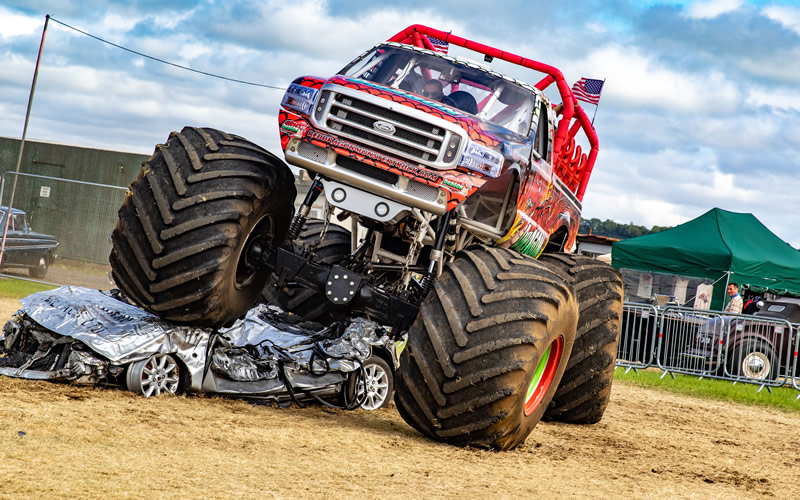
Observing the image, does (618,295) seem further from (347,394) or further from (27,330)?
(27,330)

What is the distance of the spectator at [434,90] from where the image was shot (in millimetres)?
8320

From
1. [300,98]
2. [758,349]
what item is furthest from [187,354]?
[758,349]

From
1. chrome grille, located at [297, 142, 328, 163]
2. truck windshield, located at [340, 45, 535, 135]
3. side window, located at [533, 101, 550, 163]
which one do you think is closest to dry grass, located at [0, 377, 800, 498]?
chrome grille, located at [297, 142, 328, 163]

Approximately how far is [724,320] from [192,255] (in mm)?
12870

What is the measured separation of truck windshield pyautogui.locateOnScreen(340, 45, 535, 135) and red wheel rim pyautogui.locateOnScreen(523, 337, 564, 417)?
83.2 inches

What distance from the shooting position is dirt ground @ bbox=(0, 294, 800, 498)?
4.60 meters

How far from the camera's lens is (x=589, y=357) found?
936cm

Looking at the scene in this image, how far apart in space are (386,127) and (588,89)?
6.48 m

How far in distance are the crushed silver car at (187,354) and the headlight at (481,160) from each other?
2.11 meters

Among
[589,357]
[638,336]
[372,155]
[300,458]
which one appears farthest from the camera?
[638,336]

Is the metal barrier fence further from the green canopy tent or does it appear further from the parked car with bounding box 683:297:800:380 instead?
the green canopy tent

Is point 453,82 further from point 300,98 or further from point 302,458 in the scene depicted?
point 302,458

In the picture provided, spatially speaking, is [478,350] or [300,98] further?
[300,98]

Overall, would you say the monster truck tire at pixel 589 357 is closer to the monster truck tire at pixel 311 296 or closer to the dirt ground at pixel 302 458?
the dirt ground at pixel 302 458
